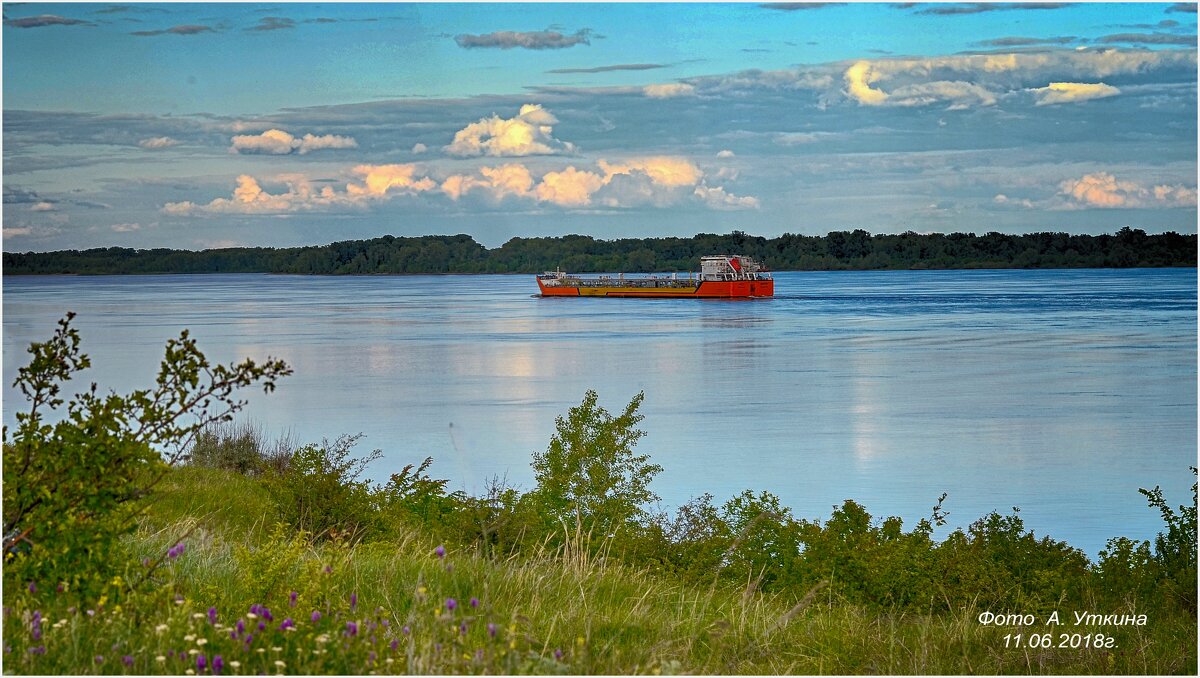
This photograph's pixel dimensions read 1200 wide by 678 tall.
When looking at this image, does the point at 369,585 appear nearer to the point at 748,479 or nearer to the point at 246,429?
the point at 246,429

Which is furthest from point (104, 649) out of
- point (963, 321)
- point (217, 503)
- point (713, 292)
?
point (713, 292)

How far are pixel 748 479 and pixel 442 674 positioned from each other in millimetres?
17447

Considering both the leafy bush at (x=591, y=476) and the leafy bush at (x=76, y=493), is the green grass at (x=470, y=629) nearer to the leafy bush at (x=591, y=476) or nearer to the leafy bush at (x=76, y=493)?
the leafy bush at (x=76, y=493)

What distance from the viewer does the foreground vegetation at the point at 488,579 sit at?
5.02m

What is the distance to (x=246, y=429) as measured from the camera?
19.6 metres

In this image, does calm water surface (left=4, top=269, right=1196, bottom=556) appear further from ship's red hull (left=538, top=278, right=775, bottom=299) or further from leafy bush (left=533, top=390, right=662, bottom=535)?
ship's red hull (left=538, top=278, right=775, bottom=299)

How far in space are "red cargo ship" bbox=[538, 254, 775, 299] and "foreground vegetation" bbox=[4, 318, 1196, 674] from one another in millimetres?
86588

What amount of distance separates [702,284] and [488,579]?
92563 mm

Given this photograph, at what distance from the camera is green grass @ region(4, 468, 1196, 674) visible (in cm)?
486

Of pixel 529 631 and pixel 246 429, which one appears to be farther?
pixel 246 429

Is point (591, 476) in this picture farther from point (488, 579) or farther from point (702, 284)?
point (702, 284)

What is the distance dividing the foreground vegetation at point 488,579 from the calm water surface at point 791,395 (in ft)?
4.53

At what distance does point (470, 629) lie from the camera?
5.64 metres

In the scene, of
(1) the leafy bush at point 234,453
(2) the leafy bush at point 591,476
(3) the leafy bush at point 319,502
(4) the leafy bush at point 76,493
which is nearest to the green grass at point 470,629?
(4) the leafy bush at point 76,493
